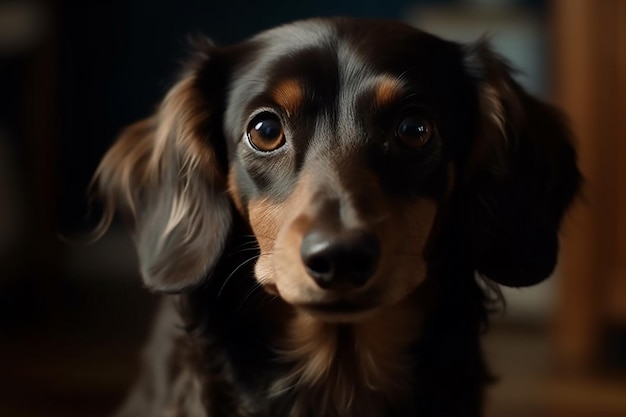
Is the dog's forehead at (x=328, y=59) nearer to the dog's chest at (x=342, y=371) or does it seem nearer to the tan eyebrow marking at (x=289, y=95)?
the tan eyebrow marking at (x=289, y=95)

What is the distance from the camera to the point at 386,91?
4.78 ft

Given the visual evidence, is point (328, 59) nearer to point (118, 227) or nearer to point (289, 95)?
point (289, 95)

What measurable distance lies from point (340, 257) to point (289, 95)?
30cm

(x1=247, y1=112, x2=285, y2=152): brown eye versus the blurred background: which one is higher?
(x1=247, y1=112, x2=285, y2=152): brown eye

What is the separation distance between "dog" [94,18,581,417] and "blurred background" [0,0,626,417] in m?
0.63

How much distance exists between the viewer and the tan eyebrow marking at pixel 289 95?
1.46 m

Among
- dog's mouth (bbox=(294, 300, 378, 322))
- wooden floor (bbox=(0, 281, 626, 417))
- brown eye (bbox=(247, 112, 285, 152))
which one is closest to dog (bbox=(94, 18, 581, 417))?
brown eye (bbox=(247, 112, 285, 152))

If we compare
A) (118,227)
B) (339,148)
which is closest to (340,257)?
(339,148)

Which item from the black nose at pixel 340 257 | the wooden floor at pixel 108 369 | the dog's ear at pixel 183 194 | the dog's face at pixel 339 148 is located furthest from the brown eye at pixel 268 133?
the wooden floor at pixel 108 369

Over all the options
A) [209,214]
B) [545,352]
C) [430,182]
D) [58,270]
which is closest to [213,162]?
[209,214]

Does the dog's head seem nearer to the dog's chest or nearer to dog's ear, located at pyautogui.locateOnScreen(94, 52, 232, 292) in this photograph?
dog's ear, located at pyautogui.locateOnScreen(94, 52, 232, 292)

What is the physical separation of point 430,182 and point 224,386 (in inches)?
17.9

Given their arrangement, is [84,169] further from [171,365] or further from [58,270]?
[171,365]

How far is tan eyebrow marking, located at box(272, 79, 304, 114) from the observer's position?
1461mm
